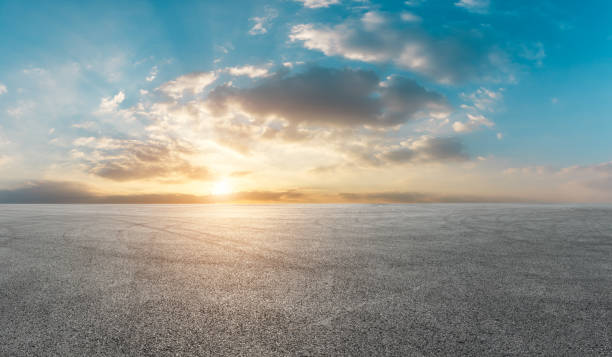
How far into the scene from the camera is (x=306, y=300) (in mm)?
3609

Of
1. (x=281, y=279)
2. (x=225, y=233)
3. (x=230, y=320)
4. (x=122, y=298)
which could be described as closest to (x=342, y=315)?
(x=230, y=320)

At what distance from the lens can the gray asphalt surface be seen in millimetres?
2672

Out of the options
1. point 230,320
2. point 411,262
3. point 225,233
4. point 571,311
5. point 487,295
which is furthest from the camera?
point 225,233

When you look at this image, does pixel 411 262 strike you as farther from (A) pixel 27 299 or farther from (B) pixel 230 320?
(A) pixel 27 299

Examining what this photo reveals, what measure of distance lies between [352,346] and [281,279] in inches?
79.6

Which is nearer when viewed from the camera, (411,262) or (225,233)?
(411,262)

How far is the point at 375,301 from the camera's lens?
360 centimetres

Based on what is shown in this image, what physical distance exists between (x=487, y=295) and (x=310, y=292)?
6.90 ft

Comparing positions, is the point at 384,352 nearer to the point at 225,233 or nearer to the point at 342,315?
the point at 342,315

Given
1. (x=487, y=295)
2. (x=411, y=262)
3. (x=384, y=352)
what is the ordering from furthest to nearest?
1. (x=411, y=262)
2. (x=487, y=295)
3. (x=384, y=352)

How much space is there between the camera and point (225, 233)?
369 inches

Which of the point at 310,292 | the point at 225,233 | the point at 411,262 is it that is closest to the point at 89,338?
the point at 310,292

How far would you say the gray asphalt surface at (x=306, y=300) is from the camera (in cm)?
267

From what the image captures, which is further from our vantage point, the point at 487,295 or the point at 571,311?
the point at 487,295
